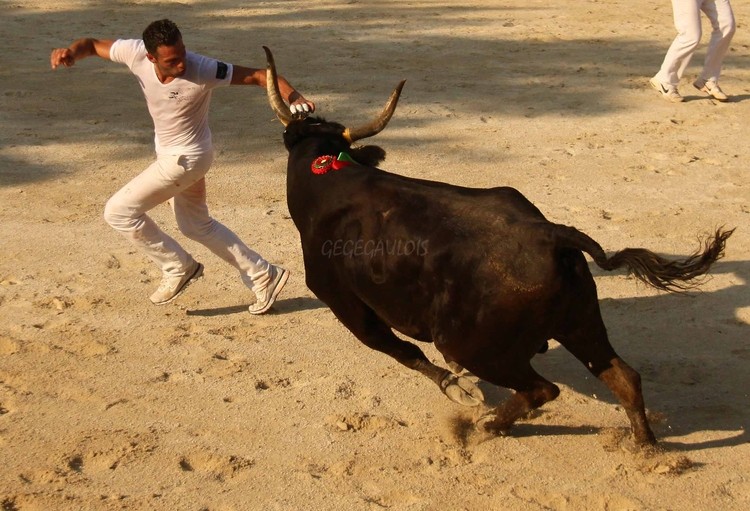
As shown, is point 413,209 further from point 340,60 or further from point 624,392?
point 340,60

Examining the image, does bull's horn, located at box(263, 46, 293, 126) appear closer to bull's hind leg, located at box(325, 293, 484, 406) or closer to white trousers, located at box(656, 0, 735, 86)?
bull's hind leg, located at box(325, 293, 484, 406)

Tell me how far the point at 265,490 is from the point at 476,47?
9.44m

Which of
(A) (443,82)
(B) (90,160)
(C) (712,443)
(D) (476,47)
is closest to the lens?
(C) (712,443)

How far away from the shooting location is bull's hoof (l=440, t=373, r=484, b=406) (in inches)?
223

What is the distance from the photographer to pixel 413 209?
17.5ft

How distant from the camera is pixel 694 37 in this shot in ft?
37.3

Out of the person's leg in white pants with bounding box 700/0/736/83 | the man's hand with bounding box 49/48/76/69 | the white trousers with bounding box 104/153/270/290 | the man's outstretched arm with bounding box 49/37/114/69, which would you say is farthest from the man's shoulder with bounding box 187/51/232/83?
the person's leg in white pants with bounding box 700/0/736/83

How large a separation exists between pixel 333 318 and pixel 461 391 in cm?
155

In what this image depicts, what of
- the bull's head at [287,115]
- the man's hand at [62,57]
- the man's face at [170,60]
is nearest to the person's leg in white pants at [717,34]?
the bull's head at [287,115]

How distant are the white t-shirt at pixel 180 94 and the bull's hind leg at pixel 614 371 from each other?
8.70 ft

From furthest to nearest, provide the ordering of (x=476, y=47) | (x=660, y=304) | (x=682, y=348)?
(x=476, y=47) → (x=660, y=304) → (x=682, y=348)

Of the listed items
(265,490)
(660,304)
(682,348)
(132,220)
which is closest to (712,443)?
(682,348)

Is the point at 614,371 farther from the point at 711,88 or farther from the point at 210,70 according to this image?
the point at 711,88

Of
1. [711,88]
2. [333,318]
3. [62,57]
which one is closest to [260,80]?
[62,57]
